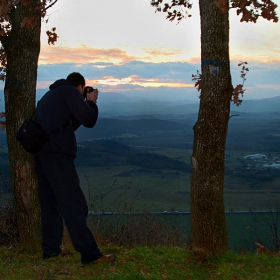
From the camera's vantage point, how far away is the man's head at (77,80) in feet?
14.8

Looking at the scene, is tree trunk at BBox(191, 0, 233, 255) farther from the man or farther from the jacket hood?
the jacket hood

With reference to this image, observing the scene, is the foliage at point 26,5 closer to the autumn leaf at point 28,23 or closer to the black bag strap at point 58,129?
the autumn leaf at point 28,23

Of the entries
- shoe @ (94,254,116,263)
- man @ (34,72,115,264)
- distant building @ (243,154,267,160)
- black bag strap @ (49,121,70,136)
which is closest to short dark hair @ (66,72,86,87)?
man @ (34,72,115,264)

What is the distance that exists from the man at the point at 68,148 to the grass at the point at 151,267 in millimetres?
307

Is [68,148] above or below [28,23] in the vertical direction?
below

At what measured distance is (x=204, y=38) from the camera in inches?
186

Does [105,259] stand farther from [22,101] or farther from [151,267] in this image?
[22,101]

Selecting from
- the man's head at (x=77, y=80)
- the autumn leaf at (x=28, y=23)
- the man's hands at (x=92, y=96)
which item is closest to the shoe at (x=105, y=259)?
the man's hands at (x=92, y=96)

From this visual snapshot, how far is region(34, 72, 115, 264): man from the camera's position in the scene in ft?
14.2

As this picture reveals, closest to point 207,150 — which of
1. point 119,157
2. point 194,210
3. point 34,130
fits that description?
point 194,210

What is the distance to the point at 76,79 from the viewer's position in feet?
14.9

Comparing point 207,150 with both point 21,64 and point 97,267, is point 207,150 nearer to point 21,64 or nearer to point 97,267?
point 97,267

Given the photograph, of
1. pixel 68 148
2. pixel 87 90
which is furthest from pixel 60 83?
pixel 68 148

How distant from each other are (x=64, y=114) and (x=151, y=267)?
2.00 m
